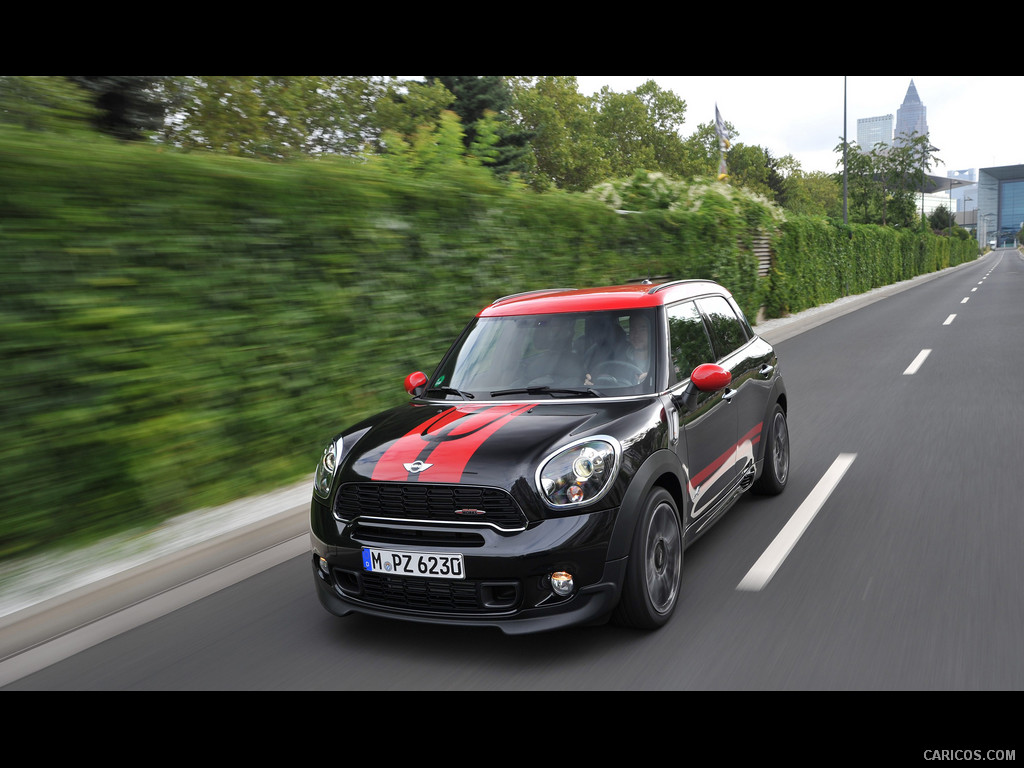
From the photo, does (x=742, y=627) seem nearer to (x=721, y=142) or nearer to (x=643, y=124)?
(x=721, y=142)

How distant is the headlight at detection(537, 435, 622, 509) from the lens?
3.54m

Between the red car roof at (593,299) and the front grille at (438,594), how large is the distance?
182 cm

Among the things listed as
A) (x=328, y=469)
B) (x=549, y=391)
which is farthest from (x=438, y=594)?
(x=549, y=391)

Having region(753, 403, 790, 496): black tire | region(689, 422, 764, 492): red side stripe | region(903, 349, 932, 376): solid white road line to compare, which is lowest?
region(903, 349, 932, 376): solid white road line

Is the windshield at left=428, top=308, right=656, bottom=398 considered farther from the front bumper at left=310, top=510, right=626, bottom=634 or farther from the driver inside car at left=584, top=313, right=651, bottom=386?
the front bumper at left=310, top=510, right=626, bottom=634

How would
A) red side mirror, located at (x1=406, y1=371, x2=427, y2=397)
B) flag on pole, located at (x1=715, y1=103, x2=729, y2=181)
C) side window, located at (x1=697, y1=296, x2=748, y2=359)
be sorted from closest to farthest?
red side mirror, located at (x1=406, y1=371, x2=427, y2=397) < side window, located at (x1=697, y1=296, x2=748, y2=359) < flag on pole, located at (x1=715, y1=103, x2=729, y2=181)

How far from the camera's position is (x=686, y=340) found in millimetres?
4820

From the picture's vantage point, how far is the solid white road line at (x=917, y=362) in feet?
39.1

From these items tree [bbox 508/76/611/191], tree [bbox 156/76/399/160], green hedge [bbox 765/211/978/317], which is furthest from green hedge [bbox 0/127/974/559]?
tree [bbox 508/76/611/191]

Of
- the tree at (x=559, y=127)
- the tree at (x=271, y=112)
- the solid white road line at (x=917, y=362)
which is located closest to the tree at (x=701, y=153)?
the tree at (x=559, y=127)

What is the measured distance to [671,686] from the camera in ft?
10.8

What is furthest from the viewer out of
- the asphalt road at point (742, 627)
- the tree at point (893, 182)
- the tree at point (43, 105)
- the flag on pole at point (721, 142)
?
the tree at point (893, 182)

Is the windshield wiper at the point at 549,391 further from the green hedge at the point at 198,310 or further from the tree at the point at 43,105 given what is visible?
the tree at the point at 43,105
